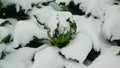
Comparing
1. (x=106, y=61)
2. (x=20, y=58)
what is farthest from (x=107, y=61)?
(x=20, y=58)

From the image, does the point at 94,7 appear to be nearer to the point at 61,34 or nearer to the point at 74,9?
the point at 74,9

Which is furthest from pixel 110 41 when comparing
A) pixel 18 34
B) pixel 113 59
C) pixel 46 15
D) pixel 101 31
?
pixel 18 34

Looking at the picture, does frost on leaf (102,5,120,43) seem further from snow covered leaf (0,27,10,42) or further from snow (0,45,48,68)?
snow covered leaf (0,27,10,42)

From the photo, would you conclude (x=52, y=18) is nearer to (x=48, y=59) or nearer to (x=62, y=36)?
(x=62, y=36)

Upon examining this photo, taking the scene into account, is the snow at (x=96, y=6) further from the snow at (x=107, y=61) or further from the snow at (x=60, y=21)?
the snow at (x=107, y=61)

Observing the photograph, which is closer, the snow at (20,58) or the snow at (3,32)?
the snow at (20,58)

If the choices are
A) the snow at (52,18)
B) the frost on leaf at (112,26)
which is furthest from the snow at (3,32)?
the frost on leaf at (112,26)
